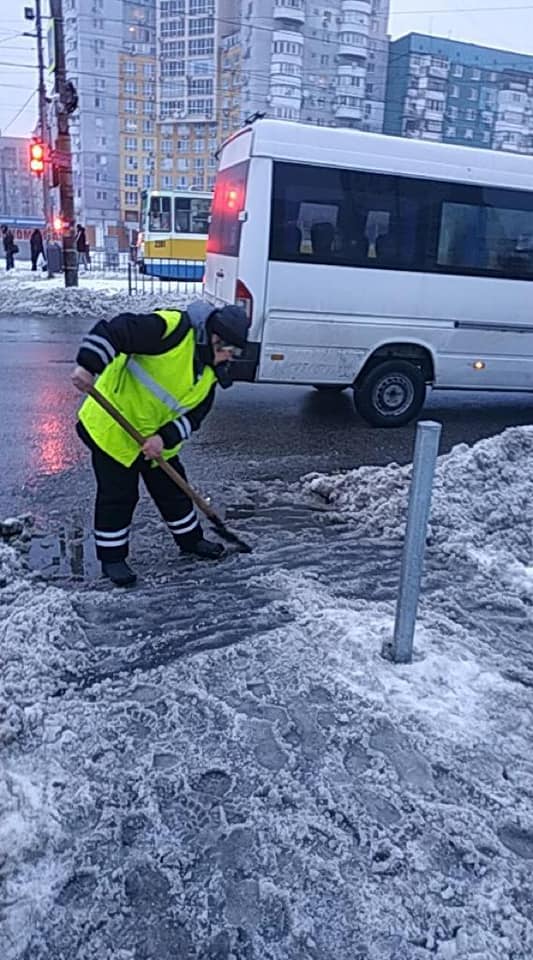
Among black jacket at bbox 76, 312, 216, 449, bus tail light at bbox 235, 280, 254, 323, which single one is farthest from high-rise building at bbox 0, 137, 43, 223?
black jacket at bbox 76, 312, 216, 449

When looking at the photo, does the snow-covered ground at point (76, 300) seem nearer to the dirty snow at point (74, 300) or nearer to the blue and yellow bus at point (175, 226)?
the dirty snow at point (74, 300)

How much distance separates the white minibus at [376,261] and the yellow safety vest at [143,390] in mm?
3369

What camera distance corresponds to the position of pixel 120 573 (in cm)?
405

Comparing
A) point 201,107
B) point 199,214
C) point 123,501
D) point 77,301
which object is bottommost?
point 77,301

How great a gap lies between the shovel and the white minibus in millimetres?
2929

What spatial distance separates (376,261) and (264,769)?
5766 mm

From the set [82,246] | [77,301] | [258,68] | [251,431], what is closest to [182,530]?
[251,431]

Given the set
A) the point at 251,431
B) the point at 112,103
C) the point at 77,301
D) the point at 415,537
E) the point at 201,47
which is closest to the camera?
the point at 415,537

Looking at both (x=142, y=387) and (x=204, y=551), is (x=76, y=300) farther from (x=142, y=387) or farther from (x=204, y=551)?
(x=142, y=387)

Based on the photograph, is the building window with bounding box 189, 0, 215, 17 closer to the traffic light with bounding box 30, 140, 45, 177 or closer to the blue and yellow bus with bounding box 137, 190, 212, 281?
the blue and yellow bus with bounding box 137, 190, 212, 281

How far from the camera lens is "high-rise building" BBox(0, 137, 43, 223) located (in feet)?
309

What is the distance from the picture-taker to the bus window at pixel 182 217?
31.5m

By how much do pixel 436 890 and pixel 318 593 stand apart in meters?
1.89

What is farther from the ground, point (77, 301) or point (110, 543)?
point (110, 543)
